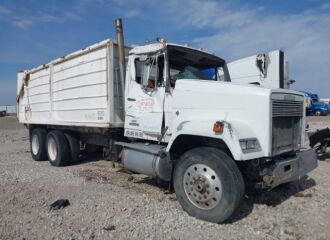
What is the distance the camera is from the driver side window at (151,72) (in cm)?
576

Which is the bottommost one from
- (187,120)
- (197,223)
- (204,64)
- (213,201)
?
(197,223)

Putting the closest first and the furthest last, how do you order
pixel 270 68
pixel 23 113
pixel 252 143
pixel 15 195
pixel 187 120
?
1. pixel 252 143
2. pixel 187 120
3. pixel 15 195
4. pixel 270 68
5. pixel 23 113

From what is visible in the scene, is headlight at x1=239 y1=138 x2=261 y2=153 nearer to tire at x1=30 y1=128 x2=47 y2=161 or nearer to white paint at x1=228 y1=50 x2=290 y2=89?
white paint at x1=228 y1=50 x2=290 y2=89

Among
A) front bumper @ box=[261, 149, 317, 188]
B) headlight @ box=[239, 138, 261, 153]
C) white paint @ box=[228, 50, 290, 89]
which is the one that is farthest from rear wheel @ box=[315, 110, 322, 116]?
headlight @ box=[239, 138, 261, 153]

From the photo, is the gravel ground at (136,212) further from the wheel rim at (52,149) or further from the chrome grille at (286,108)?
the wheel rim at (52,149)

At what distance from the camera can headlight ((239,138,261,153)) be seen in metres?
4.28

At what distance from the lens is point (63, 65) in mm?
8711

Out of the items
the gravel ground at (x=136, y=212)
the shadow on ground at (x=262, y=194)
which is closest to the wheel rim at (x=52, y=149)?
the gravel ground at (x=136, y=212)

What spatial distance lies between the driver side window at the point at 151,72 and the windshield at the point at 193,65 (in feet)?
0.60

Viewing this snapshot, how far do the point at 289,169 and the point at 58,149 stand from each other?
618 cm

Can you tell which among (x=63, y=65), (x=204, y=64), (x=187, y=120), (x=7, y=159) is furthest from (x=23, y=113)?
(x=187, y=120)

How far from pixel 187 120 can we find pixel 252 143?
43.1 inches

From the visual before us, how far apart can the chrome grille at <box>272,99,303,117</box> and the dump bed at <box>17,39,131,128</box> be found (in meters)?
3.51

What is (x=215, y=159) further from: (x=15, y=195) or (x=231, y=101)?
(x=15, y=195)
